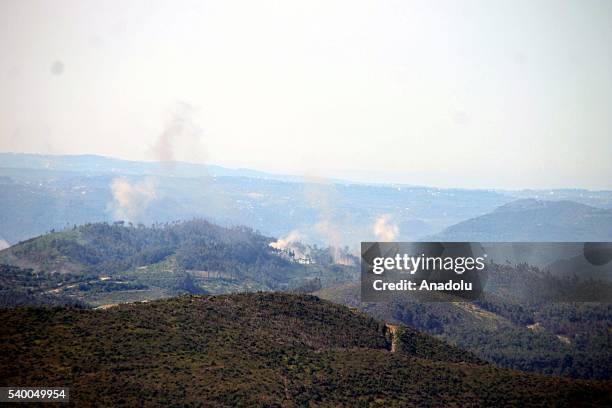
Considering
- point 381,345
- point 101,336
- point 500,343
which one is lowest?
point 500,343

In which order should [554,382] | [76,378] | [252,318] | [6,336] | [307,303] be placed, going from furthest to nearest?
[307,303], [252,318], [554,382], [6,336], [76,378]

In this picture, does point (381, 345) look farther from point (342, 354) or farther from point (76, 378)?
point (76, 378)

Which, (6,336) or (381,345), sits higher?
(6,336)

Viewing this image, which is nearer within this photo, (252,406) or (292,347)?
(252,406)

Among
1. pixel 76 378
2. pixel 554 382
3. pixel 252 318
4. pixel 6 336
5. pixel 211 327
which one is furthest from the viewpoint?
pixel 252 318

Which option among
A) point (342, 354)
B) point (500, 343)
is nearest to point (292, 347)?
point (342, 354)

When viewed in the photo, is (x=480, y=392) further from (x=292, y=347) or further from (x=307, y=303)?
(x=307, y=303)

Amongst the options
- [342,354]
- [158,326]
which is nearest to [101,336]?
[158,326]
